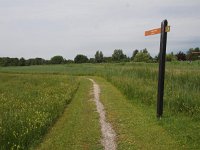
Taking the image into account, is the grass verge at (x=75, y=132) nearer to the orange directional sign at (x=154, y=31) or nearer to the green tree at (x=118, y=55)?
the orange directional sign at (x=154, y=31)

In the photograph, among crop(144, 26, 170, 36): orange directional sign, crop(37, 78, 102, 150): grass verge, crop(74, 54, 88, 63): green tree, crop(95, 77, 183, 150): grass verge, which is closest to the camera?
crop(95, 77, 183, 150): grass verge

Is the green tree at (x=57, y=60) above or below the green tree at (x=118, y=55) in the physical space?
below

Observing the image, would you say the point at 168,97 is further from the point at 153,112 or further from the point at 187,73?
the point at 187,73

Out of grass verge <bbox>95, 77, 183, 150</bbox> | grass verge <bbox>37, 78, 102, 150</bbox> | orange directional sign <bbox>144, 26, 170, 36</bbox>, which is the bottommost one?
grass verge <bbox>37, 78, 102, 150</bbox>

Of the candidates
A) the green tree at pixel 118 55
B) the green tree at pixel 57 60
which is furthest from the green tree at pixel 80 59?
the green tree at pixel 118 55

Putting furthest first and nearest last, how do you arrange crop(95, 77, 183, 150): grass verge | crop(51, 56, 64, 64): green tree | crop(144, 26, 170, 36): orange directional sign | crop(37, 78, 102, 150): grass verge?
crop(51, 56, 64, 64): green tree < crop(144, 26, 170, 36): orange directional sign < crop(37, 78, 102, 150): grass verge < crop(95, 77, 183, 150): grass verge

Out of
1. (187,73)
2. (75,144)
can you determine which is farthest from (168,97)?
(187,73)

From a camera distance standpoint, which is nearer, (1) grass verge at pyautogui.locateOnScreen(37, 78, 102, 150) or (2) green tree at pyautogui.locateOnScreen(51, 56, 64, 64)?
(1) grass verge at pyautogui.locateOnScreen(37, 78, 102, 150)

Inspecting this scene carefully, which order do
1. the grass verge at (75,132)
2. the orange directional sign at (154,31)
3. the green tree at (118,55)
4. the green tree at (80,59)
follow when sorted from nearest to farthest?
the grass verge at (75,132) → the orange directional sign at (154,31) → the green tree at (118,55) → the green tree at (80,59)

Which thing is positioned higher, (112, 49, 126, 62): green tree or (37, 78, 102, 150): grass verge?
(112, 49, 126, 62): green tree

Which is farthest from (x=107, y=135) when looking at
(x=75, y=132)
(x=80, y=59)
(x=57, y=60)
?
(x=57, y=60)

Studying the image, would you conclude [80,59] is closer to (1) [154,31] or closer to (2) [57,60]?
(2) [57,60]

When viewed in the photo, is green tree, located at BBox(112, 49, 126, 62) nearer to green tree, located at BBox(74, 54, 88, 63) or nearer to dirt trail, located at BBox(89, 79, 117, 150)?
green tree, located at BBox(74, 54, 88, 63)

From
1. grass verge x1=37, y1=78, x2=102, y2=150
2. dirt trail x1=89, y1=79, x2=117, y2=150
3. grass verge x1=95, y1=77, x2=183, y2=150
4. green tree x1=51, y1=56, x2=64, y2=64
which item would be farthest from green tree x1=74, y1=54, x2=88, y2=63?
dirt trail x1=89, y1=79, x2=117, y2=150
